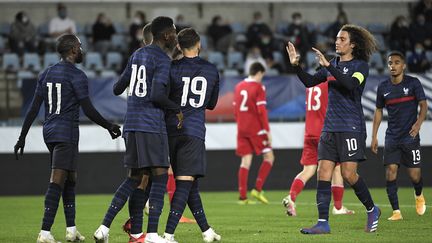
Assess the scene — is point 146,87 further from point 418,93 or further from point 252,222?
point 418,93

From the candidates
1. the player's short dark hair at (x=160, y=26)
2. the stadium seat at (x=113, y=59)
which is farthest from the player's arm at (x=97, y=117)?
the stadium seat at (x=113, y=59)

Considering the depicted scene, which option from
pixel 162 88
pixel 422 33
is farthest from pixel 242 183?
pixel 422 33

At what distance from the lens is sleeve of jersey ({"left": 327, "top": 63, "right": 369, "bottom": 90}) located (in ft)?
31.8

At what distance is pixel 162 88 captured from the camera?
29.4ft

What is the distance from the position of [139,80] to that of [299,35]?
613 inches

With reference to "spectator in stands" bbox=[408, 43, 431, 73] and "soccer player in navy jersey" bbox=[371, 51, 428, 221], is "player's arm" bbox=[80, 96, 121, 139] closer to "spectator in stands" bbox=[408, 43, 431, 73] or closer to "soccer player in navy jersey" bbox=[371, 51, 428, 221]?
"soccer player in navy jersey" bbox=[371, 51, 428, 221]

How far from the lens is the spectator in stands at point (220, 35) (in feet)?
81.6

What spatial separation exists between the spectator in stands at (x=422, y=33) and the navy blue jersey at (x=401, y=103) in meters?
12.1

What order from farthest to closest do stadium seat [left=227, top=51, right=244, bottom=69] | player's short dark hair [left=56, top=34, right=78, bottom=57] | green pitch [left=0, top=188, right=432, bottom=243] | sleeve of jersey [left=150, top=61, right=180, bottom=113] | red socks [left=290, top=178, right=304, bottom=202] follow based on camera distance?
1. stadium seat [left=227, top=51, right=244, bottom=69]
2. red socks [left=290, top=178, right=304, bottom=202]
3. green pitch [left=0, top=188, right=432, bottom=243]
4. player's short dark hair [left=56, top=34, right=78, bottom=57]
5. sleeve of jersey [left=150, top=61, right=180, bottom=113]

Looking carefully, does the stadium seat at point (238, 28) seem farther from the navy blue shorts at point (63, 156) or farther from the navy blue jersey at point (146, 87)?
the navy blue jersey at point (146, 87)

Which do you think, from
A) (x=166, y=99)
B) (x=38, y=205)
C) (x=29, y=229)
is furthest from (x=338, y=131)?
(x=38, y=205)

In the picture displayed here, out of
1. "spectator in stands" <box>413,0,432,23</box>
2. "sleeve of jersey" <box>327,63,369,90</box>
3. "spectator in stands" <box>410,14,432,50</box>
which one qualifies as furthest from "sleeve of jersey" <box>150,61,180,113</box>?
"spectator in stands" <box>413,0,432,23</box>

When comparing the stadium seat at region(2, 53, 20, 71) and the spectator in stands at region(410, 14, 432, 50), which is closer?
the stadium seat at region(2, 53, 20, 71)

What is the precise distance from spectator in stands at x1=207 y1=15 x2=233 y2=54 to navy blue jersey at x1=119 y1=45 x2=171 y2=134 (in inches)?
618
